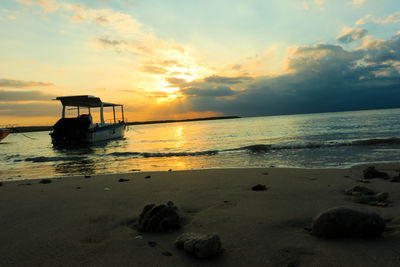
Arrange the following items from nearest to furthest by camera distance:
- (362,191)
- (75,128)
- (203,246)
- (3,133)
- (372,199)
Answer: (203,246)
(372,199)
(362,191)
(75,128)
(3,133)

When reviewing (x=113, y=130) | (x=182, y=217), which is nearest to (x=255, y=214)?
(x=182, y=217)

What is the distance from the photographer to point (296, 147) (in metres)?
17.0

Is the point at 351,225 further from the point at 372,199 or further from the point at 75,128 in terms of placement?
the point at 75,128

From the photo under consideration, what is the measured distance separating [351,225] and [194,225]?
190 centimetres

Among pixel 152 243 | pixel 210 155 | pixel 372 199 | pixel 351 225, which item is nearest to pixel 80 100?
pixel 210 155

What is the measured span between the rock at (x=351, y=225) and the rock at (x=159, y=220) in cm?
179

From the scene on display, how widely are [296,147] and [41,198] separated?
1519 cm

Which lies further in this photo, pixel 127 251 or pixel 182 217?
pixel 182 217

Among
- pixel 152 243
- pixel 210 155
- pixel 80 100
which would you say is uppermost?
pixel 80 100

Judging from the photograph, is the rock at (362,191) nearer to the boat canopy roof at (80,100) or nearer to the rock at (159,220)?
the rock at (159,220)

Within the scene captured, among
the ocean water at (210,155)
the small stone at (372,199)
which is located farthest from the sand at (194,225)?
the ocean water at (210,155)

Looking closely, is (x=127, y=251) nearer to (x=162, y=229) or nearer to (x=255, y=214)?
(x=162, y=229)

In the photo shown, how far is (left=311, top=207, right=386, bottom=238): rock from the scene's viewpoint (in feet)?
9.29

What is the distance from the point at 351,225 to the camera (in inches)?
112
